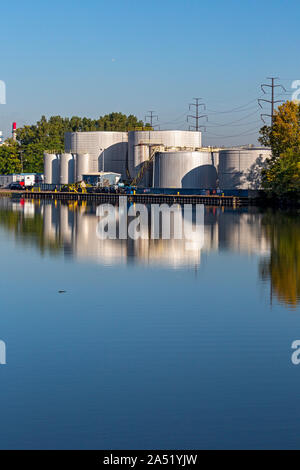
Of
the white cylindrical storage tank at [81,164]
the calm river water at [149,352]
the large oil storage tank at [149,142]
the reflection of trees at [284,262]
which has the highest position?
the large oil storage tank at [149,142]

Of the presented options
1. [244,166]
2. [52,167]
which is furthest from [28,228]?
[52,167]

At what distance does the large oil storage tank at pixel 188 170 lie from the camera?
4141 inches

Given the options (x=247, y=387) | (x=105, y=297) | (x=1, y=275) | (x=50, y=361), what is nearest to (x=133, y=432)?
(x=247, y=387)

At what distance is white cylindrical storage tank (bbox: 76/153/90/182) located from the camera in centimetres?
12206

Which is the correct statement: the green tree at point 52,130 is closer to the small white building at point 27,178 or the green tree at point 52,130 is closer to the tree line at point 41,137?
the tree line at point 41,137

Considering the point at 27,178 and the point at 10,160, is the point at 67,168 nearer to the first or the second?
the point at 27,178

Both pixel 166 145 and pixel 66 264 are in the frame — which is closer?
pixel 66 264

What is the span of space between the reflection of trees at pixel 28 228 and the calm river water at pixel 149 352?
6.39 metres

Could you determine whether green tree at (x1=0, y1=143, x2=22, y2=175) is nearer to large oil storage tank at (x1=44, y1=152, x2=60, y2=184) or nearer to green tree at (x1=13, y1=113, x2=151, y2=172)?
green tree at (x1=13, y1=113, x2=151, y2=172)

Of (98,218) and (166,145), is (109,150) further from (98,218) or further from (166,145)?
(98,218)

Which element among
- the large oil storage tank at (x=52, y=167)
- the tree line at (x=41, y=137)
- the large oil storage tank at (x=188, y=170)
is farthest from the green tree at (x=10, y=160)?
the large oil storage tank at (x=188, y=170)

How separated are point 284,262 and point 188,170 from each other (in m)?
69.9
